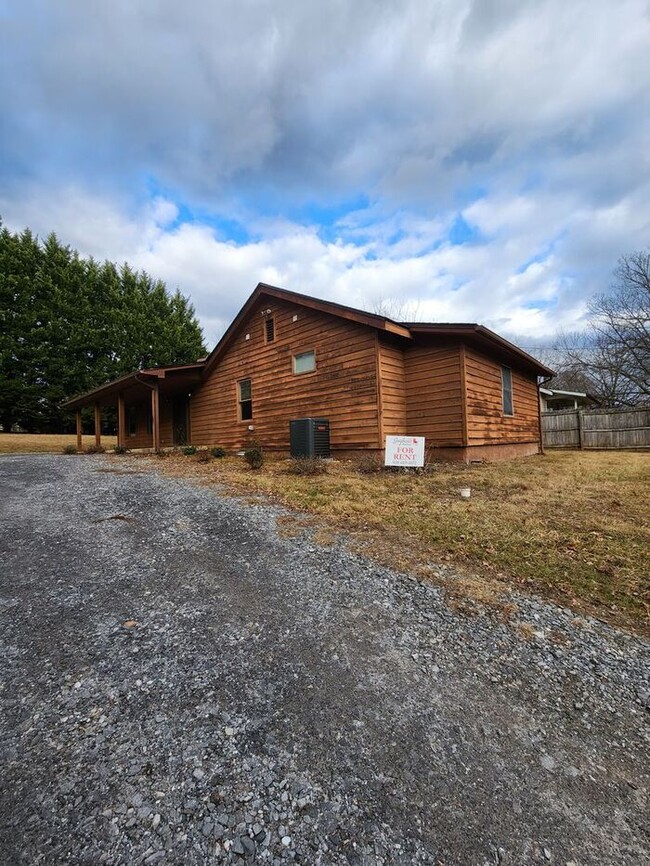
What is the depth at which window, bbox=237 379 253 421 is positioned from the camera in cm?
1326

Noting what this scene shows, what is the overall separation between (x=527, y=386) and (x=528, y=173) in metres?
6.60

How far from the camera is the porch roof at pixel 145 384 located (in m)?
12.7

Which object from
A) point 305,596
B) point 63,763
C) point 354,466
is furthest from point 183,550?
point 354,466

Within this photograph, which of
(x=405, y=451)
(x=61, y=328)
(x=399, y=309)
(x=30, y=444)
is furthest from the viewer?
(x=399, y=309)

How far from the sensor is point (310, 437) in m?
9.55

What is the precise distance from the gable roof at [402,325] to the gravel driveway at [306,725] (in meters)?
7.07

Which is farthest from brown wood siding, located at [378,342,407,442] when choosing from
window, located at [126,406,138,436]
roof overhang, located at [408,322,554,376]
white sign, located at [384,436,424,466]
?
window, located at [126,406,138,436]

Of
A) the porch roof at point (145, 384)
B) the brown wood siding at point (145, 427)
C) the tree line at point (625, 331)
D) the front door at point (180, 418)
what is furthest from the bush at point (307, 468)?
the tree line at point (625, 331)

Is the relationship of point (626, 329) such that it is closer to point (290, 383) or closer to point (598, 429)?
point (598, 429)

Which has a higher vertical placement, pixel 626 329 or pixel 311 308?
pixel 626 329

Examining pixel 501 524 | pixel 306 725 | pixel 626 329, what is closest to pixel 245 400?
pixel 501 524

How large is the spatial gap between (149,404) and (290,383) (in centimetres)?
963

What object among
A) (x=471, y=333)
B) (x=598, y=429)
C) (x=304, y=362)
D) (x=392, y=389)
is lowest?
(x=598, y=429)

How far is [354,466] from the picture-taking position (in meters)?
8.69
